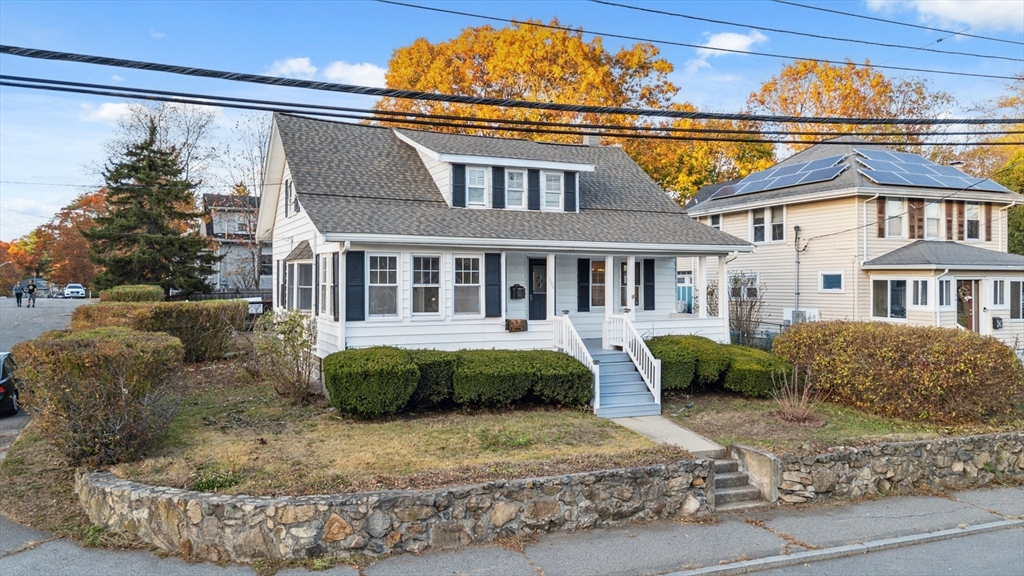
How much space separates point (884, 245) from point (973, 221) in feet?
15.0

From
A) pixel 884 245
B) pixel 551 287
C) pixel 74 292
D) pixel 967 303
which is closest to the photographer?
pixel 551 287

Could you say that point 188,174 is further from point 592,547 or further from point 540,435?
point 592,547

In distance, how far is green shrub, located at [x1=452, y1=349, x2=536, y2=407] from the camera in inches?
460

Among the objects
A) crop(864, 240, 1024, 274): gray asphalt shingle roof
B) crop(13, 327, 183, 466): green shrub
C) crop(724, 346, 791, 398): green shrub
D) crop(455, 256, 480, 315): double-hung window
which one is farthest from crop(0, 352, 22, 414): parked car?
crop(864, 240, 1024, 274): gray asphalt shingle roof

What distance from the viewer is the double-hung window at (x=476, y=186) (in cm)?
1572

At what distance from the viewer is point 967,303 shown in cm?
2158

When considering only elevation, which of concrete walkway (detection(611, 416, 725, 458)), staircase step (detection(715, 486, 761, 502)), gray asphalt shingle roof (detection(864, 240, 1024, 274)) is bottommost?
staircase step (detection(715, 486, 761, 502))

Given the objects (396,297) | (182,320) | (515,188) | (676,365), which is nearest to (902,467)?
(676,365)

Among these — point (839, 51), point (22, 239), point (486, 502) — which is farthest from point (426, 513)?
point (22, 239)

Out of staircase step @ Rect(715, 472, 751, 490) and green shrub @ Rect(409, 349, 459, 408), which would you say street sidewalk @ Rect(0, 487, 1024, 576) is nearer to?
staircase step @ Rect(715, 472, 751, 490)

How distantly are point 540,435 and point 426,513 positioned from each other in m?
3.39

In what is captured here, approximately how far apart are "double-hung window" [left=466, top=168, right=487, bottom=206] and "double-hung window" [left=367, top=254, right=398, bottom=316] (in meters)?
3.20

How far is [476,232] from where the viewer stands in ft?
45.5

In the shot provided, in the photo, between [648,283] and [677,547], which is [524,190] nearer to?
[648,283]
